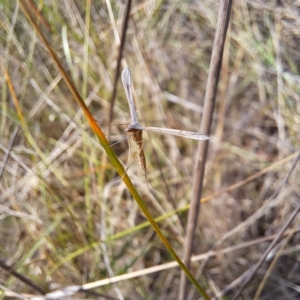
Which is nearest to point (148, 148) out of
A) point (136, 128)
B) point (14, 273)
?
point (14, 273)

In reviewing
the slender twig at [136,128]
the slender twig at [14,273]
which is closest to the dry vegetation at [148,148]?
the slender twig at [14,273]

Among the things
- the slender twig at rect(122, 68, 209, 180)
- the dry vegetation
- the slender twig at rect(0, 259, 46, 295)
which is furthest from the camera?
the dry vegetation

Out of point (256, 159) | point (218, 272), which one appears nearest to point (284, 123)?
point (256, 159)

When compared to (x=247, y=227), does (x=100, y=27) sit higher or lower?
higher

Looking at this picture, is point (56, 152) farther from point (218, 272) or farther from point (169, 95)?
point (218, 272)

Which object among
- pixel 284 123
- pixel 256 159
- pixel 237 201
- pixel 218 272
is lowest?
pixel 218 272

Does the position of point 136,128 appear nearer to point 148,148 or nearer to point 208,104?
point 208,104

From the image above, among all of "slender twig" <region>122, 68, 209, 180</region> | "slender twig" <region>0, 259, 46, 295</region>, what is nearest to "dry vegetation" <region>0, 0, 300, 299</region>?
"slender twig" <region>0, 259, 46, 295</region>

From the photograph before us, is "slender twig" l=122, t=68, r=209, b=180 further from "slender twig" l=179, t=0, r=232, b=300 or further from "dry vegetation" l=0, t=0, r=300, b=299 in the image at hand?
"dry vegetation" l=0, t=0, r=300, b=299
